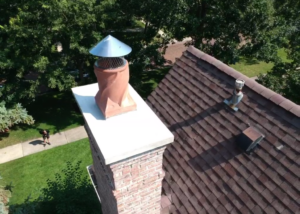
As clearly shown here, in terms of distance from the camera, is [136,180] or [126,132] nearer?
[126,132]

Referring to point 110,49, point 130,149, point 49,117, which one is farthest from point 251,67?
point 130,149

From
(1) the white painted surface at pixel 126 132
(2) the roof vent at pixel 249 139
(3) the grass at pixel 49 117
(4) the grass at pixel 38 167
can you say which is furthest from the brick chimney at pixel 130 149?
(3) the grass at pixel 49 117

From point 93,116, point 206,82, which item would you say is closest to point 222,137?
point 206,82

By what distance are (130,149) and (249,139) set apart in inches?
88.0

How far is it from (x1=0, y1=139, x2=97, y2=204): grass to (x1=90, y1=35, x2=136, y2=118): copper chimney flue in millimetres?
9062

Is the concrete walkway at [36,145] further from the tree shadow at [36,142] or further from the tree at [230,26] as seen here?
the tree at [230,26]

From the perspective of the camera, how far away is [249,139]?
4242 millimetres

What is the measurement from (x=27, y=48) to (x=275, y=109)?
12.0 meters

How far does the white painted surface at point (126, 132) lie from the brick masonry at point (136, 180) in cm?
16

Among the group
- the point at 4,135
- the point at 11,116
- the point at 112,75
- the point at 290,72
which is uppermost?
the point at 112,75

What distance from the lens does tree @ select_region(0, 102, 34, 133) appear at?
1268cm

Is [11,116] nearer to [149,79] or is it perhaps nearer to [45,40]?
[45,40]

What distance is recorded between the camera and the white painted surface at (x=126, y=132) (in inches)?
124

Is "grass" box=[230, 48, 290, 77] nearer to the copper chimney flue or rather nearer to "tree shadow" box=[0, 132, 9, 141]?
"tree shadow" box=[0, 132, 9, 141]
